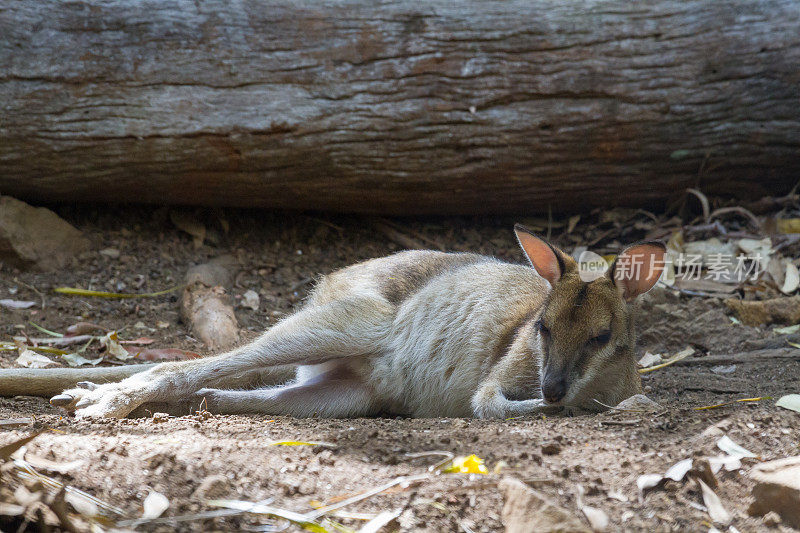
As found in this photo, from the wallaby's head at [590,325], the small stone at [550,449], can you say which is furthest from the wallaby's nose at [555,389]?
the small stone at [550,449]

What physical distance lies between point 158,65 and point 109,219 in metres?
1.32

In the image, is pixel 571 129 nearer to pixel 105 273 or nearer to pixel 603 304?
pixel 603 304

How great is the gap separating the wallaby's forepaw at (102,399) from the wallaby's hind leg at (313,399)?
424 mm

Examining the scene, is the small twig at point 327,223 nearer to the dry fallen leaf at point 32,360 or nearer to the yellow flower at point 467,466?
the dry fallen leaf at point 32,360

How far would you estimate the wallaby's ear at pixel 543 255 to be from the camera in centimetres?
351

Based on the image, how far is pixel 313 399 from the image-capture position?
12.9 feet

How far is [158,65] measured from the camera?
4.92m

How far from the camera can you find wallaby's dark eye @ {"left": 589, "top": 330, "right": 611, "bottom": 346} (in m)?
3.34

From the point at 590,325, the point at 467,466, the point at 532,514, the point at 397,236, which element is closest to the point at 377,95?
the point at 397,236

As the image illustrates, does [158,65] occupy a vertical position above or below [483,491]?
above

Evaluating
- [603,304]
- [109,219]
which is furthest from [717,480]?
[109,219]

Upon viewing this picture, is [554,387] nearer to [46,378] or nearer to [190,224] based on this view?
[46,378]

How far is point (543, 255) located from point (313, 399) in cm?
140

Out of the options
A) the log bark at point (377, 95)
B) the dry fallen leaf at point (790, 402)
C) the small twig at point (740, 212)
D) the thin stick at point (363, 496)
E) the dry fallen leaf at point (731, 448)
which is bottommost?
the dry fallen leaf at point (790, 402)
